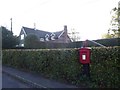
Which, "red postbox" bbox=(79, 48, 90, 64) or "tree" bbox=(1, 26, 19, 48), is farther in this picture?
"tree" bbox=(1, 26, 19, 48)

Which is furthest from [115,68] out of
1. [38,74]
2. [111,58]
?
[38,74]

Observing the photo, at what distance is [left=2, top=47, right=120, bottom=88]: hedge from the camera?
7238mm

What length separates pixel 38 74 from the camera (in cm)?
1198

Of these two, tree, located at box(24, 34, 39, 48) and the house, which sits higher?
the house

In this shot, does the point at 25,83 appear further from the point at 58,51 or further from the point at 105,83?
Result: the point at 105,83

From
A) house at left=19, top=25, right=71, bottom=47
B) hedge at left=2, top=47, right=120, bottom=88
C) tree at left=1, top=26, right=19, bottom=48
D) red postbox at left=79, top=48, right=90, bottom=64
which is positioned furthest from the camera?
house at left=19, top=25, right=71, bottom=47

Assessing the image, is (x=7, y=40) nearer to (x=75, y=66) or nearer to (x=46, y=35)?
(x=75, y=66)

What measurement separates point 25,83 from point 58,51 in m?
2.29

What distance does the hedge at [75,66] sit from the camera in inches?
285

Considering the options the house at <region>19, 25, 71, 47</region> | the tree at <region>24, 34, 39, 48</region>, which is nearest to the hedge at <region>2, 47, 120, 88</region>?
the tree at <region>24, 34, 39, 48</region>

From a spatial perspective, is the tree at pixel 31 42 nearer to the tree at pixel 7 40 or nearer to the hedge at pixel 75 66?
the tree at pixel 7 40

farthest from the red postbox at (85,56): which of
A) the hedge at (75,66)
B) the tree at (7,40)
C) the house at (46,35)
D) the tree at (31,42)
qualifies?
the house at (46,35)

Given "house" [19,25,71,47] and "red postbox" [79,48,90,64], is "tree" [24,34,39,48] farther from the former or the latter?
"red postbox" [79,48,90,64]

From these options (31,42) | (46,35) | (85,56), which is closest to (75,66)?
(85,56)
